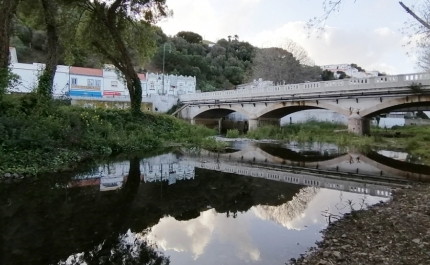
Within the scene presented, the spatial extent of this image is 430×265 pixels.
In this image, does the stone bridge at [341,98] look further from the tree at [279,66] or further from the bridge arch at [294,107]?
the tree at [279,66]

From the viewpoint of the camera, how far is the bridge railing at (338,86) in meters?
19.5

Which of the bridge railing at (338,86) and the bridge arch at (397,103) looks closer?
the bridge arch at (397,103)

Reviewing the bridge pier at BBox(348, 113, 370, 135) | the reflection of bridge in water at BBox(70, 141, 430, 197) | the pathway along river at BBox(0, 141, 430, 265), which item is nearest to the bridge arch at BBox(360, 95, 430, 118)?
the bridge pier at BBox(348, 113, 370, 135)

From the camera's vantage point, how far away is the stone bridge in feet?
64.4

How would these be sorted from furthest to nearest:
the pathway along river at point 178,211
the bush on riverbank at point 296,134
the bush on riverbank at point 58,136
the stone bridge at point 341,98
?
1. the bush on riverbank at point 296,134
2. the stone bridge at point 341,98
3. the bush on riverbank at point 58,136
4. the pathway along river at point 178,211

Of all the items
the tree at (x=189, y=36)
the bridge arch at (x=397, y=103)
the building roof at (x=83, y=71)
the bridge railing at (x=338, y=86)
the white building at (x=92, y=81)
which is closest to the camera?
the bridge arch at (x=397, y=103)

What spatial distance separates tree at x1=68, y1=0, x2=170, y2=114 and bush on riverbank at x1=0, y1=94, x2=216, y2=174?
2.43 metres

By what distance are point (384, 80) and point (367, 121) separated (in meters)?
3.77

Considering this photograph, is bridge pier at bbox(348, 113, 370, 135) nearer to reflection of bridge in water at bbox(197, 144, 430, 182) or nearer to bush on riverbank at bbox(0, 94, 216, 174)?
reflection of bridge in water at bbox(197, 144, 430, 182)

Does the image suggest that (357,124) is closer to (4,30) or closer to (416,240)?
(416,240)

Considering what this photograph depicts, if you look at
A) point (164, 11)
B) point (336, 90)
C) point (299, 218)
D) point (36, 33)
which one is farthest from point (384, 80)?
point (36, 33)

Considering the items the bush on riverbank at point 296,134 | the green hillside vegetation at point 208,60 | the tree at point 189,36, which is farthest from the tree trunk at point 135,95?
the tree at point 189,36

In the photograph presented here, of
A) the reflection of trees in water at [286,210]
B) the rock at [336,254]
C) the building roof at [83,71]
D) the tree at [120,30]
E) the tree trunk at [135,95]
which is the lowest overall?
the reflection of trees in water at [286,210]

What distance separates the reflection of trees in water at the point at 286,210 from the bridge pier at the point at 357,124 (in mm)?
17215
